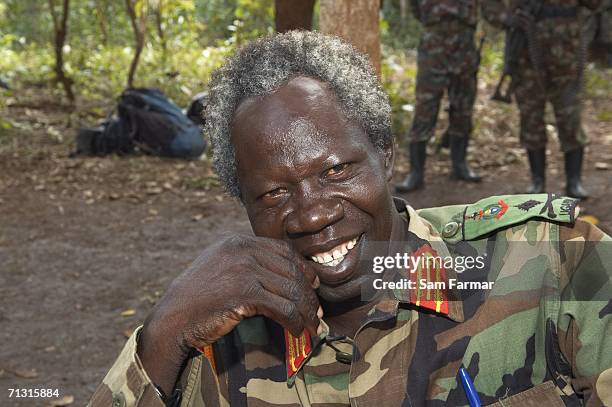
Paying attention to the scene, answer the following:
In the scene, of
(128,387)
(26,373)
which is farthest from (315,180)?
(26,373)

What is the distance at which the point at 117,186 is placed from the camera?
6.75 meters

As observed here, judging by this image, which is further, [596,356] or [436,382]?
[436,382]

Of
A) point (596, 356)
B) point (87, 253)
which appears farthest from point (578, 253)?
point (87, 253)

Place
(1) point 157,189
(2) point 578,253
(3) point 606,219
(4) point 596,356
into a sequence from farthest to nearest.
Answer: (1) point 157,189 < (3) point 606,219 < (2) point 578,253 < (4) point 596,356

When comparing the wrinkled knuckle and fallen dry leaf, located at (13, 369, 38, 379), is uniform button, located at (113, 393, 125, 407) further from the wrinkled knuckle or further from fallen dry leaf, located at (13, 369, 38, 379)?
fallen dry leaf, located at (13, 369, 38, 379)

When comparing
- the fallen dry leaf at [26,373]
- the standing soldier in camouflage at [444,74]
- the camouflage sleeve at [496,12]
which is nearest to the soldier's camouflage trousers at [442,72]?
the standing soldier in camouflage at [444,74]

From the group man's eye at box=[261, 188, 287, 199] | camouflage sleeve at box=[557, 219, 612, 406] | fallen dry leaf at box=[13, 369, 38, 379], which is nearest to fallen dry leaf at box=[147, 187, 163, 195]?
fallen dry leaf at box=[13, 369, 38, 379]

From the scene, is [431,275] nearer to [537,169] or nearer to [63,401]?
[63,401]

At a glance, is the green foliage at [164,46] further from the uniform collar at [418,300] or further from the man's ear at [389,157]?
the uniform collar at [418,300]

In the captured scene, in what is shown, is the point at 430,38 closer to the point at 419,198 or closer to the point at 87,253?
the point at 419,198

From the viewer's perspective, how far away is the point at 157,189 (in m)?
6.64

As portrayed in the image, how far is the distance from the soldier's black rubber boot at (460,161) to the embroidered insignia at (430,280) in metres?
4.68

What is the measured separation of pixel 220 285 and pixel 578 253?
751mm

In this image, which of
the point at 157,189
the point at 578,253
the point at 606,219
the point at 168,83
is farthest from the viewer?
Result: the point at 168,83
